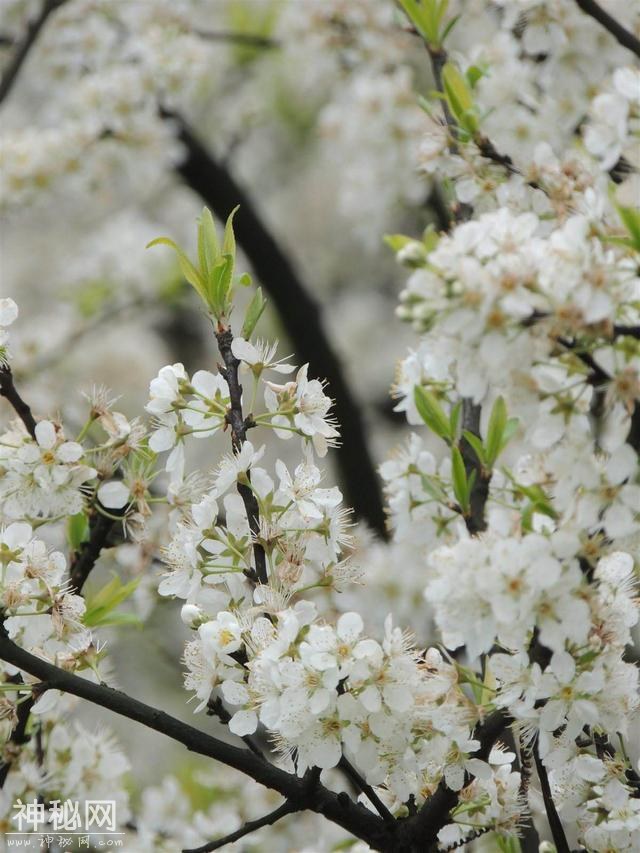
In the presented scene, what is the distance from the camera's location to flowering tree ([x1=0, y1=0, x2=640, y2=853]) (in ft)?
3.52

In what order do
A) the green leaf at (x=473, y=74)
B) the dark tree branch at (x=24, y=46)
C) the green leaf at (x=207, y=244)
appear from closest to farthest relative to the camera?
1. the green leaf at (x=207, y=244)
2. the green leaf at (x=473, y=74)
3. the dark tree branch at (x=24, y=46)

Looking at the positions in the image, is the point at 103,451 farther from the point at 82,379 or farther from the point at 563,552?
the point at 82,379

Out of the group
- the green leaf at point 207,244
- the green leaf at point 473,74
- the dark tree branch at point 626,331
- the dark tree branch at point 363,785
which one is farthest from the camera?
the green leaf at point 473,74

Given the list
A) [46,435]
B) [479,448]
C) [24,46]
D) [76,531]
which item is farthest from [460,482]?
[24,46]

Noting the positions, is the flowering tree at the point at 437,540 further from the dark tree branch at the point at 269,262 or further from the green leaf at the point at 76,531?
the dark tree branch at the point at 269,262

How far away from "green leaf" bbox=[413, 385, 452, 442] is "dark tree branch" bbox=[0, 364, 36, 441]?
21.2 inches

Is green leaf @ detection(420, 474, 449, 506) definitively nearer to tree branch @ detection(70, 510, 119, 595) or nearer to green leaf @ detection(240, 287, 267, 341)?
green leaf @ detection(240, 287, 267, 341)

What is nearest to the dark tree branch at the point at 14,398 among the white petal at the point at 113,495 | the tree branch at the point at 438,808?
the white petal at the point at 113,495

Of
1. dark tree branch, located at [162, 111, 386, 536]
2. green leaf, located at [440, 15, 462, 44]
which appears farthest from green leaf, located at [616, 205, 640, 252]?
dark tree branch, located at [162, 111, 386, 536]

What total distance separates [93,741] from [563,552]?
1.21 metres

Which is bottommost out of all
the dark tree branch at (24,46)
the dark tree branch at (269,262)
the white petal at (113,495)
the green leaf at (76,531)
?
the dark tree branch at (269,262)

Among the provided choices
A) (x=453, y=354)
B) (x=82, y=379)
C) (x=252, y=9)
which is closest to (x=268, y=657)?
(x=453, y=354)

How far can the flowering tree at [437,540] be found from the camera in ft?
3.52

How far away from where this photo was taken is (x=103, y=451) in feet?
5.26
